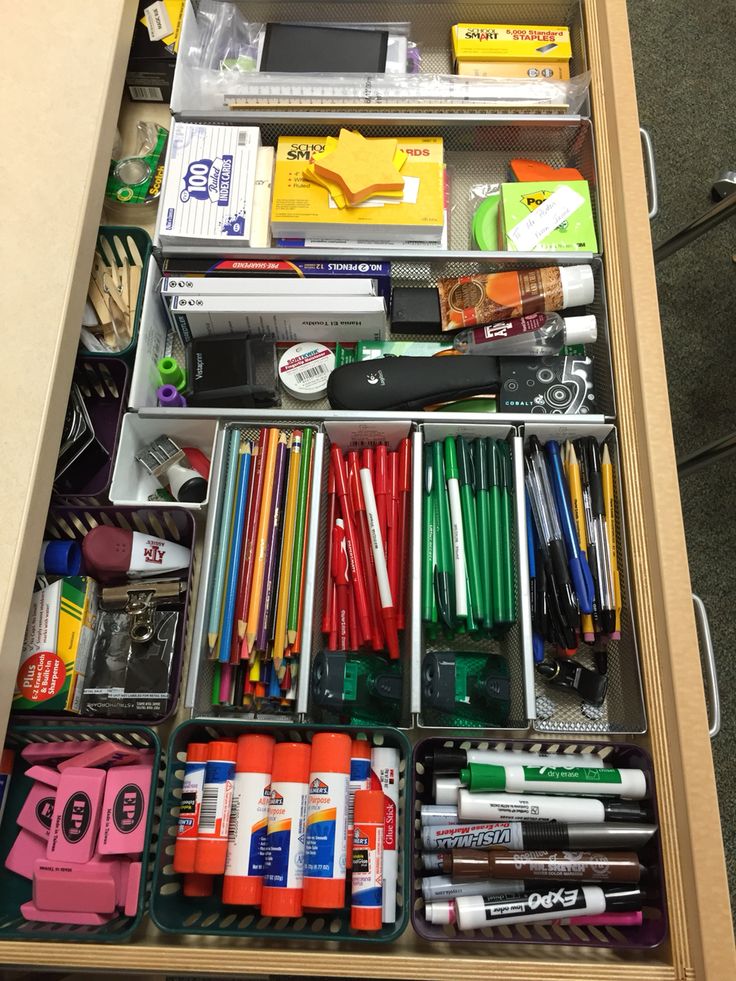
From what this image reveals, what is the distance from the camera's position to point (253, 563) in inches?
41.7

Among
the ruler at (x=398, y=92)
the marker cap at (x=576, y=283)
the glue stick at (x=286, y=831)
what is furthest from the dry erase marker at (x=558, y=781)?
the ruler at (x=398, y=92)

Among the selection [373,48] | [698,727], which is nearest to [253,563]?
[698,727]

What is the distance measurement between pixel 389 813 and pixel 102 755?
1.34 ft

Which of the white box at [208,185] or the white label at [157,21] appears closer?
the white box at [208,185]

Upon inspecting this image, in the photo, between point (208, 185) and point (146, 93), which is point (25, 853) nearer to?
point (208, 185)

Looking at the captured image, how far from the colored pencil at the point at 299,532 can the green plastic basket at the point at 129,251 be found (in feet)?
1.10

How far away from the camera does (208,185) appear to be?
48.9 inches

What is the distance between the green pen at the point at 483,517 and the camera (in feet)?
3.47

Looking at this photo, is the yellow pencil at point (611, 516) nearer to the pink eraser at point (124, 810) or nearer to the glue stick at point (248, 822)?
the glue stick at point (248, 822)

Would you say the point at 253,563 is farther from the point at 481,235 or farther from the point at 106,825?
the point at 481,235

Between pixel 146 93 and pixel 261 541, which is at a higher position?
pixel 146 93

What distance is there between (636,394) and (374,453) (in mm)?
434

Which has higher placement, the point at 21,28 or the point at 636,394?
the point at 21,28

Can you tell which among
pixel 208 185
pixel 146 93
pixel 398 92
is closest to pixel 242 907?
pixel 208 185
